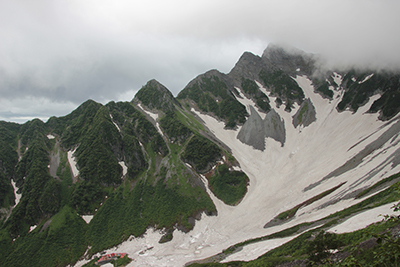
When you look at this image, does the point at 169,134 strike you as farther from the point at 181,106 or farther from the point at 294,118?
the point at 294,118

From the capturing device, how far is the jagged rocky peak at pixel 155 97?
114188 mm

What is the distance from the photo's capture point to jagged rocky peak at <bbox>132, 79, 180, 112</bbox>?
114 meters

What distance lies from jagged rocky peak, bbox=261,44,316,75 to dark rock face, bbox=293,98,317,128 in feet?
147

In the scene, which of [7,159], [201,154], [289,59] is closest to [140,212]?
[201,154]

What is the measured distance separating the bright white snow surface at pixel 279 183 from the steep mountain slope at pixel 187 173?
427 millimetres

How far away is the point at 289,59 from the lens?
542ft

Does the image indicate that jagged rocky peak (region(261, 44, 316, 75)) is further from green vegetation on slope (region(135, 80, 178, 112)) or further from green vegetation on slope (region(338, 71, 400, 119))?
green vegetation on slope (region(135, 80, 178, 112))

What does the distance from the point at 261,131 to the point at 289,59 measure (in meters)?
93.1

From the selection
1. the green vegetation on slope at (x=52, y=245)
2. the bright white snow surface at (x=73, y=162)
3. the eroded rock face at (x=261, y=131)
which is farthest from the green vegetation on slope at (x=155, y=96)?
the green vegetation on slope at (x=52, y=245)

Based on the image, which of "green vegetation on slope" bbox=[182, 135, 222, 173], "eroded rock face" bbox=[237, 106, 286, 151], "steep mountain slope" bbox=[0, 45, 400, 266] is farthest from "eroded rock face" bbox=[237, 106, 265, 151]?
"green vegetation on slope" bbox=[182, 135, 222, 173]

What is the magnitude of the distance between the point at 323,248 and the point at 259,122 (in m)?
92.1

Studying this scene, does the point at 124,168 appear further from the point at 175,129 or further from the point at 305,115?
the point at 305,115

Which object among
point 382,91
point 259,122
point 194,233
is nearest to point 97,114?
point 194,233

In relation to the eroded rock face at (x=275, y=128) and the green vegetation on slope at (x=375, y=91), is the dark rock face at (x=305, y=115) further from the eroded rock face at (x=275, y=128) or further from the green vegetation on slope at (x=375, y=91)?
the green vegetation on slope at (x=375, y=91)
